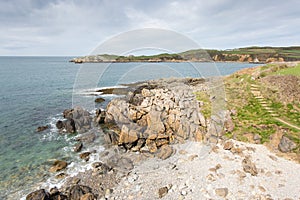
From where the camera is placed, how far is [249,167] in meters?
9.91

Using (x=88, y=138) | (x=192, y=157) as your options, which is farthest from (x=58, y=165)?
(x=192, y=157)

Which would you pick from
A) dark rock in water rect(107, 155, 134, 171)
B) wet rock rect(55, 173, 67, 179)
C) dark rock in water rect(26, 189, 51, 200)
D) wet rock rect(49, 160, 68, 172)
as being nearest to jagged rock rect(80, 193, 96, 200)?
dark rock in water rect(26, 189, 51, 200)

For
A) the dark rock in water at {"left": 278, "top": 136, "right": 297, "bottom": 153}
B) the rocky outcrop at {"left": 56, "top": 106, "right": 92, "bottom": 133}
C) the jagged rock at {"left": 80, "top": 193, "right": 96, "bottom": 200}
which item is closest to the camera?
the jagged rock at {"left": 80, "top": 193, "right": 96, "bottom": 200}

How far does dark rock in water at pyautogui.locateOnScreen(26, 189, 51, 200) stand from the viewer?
28.7ft

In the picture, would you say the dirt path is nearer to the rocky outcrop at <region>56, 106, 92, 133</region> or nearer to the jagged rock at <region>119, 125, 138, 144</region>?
the jagged rock at <region>119, 125, 138, 144</region>

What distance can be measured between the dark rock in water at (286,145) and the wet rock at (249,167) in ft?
8.87

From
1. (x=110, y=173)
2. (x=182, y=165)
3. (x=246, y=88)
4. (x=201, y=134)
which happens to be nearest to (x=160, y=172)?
(x=182, y=165)

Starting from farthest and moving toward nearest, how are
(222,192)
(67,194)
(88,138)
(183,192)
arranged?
(88,138) < (67,194) < (183,192) < (222,192)

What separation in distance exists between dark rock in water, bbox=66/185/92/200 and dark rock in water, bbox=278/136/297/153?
1194cm

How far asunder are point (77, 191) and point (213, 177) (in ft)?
23.9

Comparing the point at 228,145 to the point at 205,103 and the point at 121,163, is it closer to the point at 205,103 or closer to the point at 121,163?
the point at 205,103

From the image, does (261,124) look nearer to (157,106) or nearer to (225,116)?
(225,116)

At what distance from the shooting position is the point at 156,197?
28.7 ft

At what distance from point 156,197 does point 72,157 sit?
7424mm
